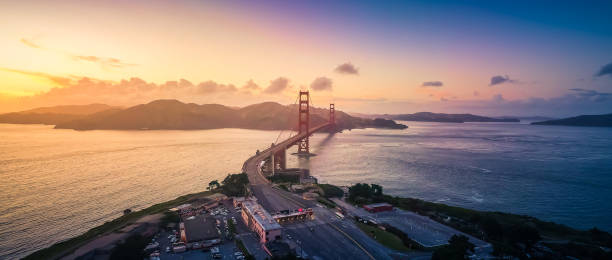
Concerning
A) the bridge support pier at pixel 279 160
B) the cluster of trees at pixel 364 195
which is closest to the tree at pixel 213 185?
the bridge support pier at pixel 279 160

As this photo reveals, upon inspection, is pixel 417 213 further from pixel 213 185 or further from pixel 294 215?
pixel 213 185

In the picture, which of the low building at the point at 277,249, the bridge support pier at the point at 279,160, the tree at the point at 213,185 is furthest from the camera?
the bridge support pier at the point at 279,160

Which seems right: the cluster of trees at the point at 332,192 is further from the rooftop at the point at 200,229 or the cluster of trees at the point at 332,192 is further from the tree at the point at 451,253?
the tree at the point at 451,253

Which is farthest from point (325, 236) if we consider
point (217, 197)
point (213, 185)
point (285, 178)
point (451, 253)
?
point (285, 178)

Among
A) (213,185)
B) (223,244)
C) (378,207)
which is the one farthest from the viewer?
(213,185)

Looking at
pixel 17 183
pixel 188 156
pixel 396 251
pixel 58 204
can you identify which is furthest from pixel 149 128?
pixel 396 251

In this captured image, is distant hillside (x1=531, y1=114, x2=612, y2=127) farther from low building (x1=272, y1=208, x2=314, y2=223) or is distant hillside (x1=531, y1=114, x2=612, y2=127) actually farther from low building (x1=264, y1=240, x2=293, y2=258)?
low building (x1=264, y1=240, x2=293, y2=258)

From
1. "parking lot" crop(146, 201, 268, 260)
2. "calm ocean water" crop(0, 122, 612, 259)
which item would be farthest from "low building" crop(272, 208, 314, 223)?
"calm ocean water" crop(0, 122, 612, 259)

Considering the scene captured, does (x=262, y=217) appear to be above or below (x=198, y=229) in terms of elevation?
above
